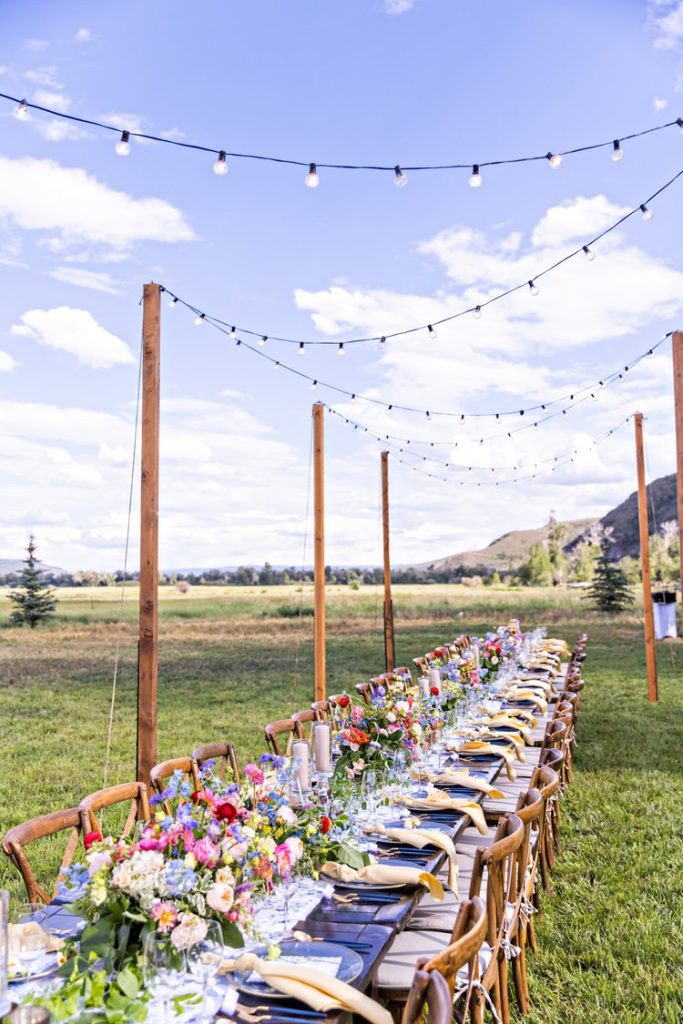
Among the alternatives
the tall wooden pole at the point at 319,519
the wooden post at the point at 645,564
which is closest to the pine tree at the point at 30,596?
the tall wooden pole at the point at 319,519

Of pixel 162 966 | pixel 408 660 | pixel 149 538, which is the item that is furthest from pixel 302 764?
pixel 408 660

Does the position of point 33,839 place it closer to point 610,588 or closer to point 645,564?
point 645,564

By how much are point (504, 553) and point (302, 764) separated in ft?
81.7

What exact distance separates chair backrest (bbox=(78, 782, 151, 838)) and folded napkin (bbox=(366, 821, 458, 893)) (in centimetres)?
94

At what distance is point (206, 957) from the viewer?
197 cm

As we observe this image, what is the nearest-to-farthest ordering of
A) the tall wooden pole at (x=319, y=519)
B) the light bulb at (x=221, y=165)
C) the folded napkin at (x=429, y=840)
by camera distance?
the folded napkin at (x=429, y=840) → the light bulb at (x=221, y=165) → the tall wooden pole at (x=319, y=519)

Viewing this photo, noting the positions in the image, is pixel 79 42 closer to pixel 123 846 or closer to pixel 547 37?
pixel 547 37

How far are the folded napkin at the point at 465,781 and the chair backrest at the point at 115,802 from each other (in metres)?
1.28

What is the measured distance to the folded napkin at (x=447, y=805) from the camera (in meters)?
3.42

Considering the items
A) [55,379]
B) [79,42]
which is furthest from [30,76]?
[55,379]

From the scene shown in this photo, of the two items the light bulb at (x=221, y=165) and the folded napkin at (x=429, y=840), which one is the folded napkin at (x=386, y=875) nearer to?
the folded napkin at (x=429, y=840)

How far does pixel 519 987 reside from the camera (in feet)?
10.6

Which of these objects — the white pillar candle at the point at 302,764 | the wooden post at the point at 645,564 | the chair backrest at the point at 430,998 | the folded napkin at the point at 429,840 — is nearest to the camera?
the chair backrest at the point at 430,998

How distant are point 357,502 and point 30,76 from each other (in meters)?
7.07
